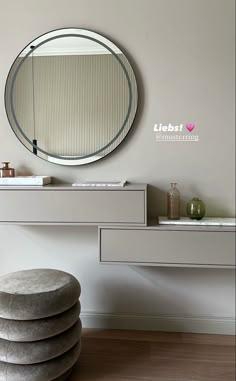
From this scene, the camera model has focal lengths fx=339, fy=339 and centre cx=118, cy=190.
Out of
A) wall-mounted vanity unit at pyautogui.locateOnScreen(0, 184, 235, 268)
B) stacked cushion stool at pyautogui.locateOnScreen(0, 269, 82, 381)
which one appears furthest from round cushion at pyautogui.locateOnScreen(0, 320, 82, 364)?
wall-mounted vanity unit at pyautogui.locateOnScreen(0, 184, 235, 268)

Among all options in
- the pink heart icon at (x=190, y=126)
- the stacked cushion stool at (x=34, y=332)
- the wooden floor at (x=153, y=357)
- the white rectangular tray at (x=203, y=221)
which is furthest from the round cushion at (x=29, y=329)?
the pink heart icon at (x=190, y=126)

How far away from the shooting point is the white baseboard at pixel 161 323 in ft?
6.73

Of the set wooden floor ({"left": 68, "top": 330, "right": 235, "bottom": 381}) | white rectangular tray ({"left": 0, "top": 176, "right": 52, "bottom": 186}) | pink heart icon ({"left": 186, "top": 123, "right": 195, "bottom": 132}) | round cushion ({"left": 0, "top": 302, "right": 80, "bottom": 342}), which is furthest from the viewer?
pink heart icon ({"left": 186, "top": 123, "right": 195, "bottom": 132})

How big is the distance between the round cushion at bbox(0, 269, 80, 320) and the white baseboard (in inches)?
21.9

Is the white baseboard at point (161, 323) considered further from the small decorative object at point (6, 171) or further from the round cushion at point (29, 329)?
the small decorative object at point (6, 171)

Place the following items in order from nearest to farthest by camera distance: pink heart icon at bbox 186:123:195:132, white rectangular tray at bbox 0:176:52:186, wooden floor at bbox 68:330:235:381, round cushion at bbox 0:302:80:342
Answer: round cushion at bbox 0:302:80:342 → wooden floor at bbox 68:330:235:381 → white rectangular tray at bbox 0:176:52:186 → pink heart icon at bbox 186:123:195:132

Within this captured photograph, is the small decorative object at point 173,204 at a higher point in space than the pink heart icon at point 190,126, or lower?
lower

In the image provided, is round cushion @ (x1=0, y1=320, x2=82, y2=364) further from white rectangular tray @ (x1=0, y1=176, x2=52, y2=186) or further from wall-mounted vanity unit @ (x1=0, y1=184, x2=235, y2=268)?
white rectangular tray @ (x1=0, y1=176, x2=52, y2=186)

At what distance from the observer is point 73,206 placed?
1.79 meters

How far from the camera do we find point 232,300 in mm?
2041

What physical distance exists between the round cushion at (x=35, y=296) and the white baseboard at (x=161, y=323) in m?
0.56

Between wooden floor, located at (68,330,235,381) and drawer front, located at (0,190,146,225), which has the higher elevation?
drawer front, located at (0,190,146,225)

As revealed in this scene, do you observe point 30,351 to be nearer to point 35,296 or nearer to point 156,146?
point 35,296

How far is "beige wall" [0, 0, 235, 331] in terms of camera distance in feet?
6.38
